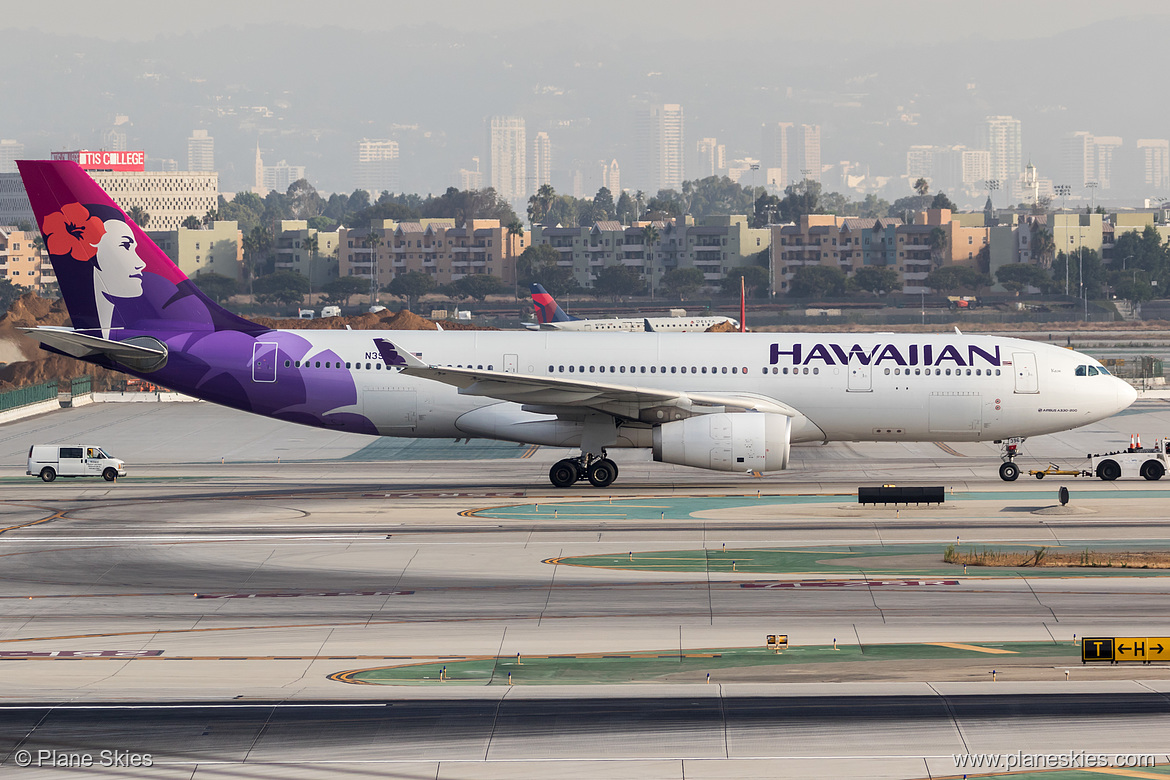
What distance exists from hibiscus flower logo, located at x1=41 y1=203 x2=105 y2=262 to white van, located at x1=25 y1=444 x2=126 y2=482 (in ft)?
25.9

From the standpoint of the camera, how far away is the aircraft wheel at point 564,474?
4038cm

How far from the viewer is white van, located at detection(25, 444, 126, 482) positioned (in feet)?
143

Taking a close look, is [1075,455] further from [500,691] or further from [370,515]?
[500,691]

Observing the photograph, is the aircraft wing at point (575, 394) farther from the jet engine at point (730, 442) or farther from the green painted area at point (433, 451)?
the green painted area at point (433, 451)

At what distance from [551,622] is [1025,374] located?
72.9ft

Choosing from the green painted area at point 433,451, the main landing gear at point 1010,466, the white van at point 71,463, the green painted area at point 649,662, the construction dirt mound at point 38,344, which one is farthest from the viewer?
the construction dirt mound at point 38,344

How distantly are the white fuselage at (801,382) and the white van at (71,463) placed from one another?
8802 mm

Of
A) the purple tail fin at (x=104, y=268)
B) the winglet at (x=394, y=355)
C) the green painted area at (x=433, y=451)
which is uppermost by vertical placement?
the purple tail fin at (x=104, y=268)

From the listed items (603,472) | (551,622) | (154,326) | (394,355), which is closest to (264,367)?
(154,326)

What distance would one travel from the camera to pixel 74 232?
39656 millimetres

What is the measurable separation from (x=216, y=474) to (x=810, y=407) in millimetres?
21671

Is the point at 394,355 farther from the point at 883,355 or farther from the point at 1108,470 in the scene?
the point at 1108,470

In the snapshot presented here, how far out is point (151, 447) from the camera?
177 feet

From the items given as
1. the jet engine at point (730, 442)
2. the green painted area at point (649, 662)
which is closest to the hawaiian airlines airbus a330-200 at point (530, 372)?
the jet engine at point (730, 442)
